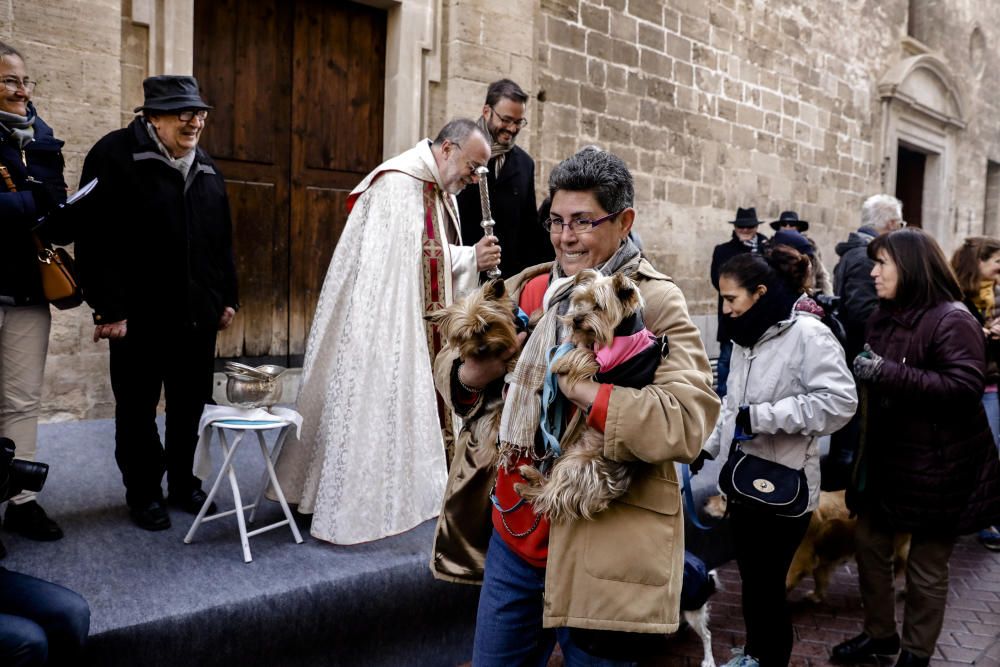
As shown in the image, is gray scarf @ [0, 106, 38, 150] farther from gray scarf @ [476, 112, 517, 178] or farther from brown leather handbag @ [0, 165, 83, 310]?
gray scarf @ [476, 112, 517, 178]

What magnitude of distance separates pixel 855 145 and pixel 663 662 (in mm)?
11187

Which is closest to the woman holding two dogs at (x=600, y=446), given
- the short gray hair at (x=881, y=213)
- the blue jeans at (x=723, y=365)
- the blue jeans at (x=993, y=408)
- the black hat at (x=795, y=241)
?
the black hat at (x=795, y=241)

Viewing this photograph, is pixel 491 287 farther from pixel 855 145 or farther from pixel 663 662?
pixel 855 145

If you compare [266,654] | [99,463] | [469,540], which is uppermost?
[469,540]

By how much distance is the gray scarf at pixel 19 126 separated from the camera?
3256 millimetres

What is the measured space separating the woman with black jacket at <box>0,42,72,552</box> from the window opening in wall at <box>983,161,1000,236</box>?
1826cm

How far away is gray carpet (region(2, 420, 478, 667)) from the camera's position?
273cm

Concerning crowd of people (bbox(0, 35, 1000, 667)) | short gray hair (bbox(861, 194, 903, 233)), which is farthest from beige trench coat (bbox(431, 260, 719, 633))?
short gray hair (bbox(861, 194, 903, 233))

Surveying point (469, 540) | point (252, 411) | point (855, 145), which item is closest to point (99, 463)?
point (252, 411)

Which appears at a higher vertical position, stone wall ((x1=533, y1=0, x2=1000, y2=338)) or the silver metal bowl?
stone wall ((x1=533, y1=0, x2=1000, y2=338))

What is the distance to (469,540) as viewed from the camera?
2.16m

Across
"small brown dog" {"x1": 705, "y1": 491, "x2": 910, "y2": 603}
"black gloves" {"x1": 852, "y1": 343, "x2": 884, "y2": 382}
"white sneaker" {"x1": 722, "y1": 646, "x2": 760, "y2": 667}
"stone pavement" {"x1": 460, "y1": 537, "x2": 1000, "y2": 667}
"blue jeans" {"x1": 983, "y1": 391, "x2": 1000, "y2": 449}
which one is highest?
"black gloves" {"x1": 852, "y1": 343, "x2": 884, "y2": 382}

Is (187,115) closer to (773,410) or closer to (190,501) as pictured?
(190,501)

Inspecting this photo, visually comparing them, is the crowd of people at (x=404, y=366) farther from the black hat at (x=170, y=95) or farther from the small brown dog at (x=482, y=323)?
the small brown dog at (x=482, y=323)
